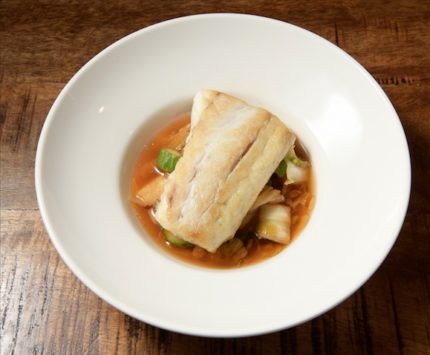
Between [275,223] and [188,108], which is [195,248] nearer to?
[275,223]

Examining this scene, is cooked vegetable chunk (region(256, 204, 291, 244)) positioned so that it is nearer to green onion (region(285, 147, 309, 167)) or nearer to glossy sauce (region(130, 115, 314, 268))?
glossy sauce (region(130, 115, 314, 268))

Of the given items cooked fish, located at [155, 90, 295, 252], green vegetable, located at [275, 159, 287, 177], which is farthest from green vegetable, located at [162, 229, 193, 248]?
green vegetable, located at [275, 159, 287, 177]

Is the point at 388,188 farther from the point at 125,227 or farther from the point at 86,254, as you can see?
the point at 86,254

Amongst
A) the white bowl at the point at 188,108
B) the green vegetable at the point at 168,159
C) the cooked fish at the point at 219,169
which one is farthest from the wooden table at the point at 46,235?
the green vegetable at the point at 168,159

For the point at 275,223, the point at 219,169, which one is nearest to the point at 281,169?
the point at 275,223

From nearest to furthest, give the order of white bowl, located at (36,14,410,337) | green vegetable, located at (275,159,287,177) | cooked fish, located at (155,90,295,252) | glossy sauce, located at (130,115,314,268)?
white bowl, located at (36,14,410,337) → cooked fish, located at (155,90,295,252) → glossy sauce, located at (130,115,314,268) → green vegetable, located at (275,159,287,177)

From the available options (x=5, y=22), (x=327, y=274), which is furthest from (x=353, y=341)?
(x=5, y=22)
